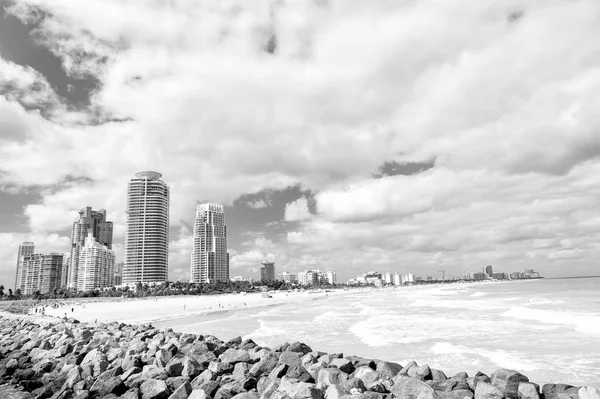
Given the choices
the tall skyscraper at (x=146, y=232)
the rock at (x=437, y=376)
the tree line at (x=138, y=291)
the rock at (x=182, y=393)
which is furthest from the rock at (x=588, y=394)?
the tall skyscraper at (x=146, y=232)

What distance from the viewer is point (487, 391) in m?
7.93

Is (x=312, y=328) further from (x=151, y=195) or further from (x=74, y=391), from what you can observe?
(x=151, y=195)

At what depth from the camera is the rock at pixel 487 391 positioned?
7.76 m

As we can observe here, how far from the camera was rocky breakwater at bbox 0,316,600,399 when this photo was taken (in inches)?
324

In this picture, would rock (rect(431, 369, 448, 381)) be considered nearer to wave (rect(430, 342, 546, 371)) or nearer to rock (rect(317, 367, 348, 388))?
rock (rect(317, 367, 348, 388))

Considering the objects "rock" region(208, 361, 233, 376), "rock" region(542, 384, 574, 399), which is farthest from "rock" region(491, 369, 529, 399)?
"rock" region(208, 361, 233, 376)

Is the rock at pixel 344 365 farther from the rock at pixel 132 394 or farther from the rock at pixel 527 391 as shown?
the rock at pixel 132 394

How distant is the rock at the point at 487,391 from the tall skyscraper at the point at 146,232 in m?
163

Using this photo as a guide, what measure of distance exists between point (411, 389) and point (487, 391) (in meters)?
1.49

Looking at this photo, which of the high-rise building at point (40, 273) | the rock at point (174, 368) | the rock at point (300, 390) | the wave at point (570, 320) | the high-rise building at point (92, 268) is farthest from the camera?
the high-rise building at point (40, 273)

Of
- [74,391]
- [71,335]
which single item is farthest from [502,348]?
[71,335]

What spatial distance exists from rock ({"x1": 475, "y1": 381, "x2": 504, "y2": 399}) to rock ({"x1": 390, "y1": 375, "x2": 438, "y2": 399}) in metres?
1.05

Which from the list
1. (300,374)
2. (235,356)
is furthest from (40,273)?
(300,374)

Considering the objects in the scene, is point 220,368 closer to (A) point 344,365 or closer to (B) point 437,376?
(A) point 344,365
